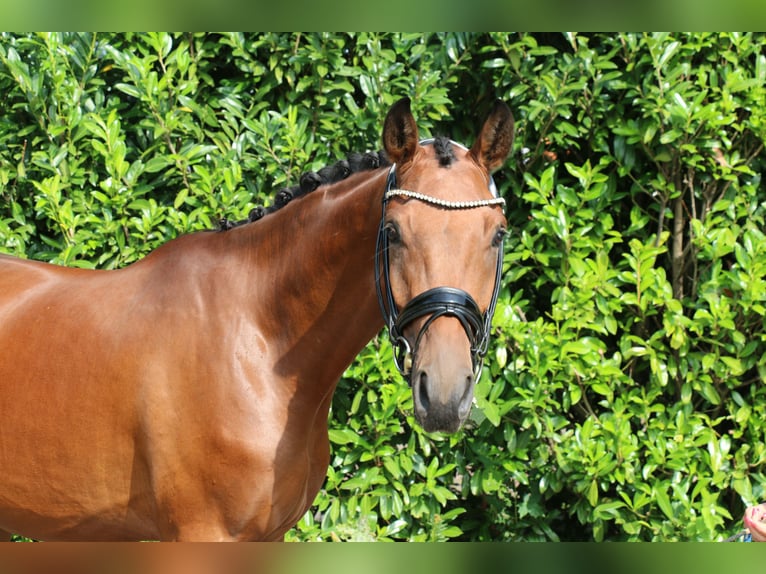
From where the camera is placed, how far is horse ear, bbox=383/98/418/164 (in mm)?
2164

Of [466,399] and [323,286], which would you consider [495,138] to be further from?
[466,399]

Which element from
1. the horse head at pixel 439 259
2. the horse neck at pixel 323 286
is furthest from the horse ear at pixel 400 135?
the horse neck at pixel 323 286

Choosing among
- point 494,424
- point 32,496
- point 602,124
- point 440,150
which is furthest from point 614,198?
point 32,496

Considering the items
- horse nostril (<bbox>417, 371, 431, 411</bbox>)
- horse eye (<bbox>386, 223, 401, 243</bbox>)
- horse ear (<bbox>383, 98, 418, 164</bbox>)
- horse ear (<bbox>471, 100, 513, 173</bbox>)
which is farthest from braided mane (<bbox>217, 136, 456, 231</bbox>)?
horse nostril (<bbox>417, 371, 431, 411</bbox>)

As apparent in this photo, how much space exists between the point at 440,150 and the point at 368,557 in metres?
1.76

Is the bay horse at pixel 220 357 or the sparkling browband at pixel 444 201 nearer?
the sparkling browband at pixel 444 201

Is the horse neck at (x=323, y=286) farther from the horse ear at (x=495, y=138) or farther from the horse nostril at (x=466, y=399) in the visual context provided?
the horse nostril at (x=466, y=399)

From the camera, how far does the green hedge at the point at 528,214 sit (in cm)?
360

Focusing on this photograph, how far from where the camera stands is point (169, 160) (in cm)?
370

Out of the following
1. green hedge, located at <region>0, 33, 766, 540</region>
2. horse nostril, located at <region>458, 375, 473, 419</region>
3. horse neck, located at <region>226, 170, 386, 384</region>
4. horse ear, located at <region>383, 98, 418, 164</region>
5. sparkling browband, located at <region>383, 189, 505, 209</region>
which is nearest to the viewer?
horse nostril, located at <region>458, 375, 473, 419</region>

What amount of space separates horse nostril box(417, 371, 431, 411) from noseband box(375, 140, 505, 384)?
11cm

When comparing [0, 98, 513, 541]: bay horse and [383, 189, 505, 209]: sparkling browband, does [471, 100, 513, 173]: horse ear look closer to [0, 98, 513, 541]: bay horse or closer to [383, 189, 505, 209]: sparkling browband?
[0, 98, 513, 541]: bay horse

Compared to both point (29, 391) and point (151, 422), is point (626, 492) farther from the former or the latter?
point (29, 391)

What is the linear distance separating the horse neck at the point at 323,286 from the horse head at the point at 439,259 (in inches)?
7.5
